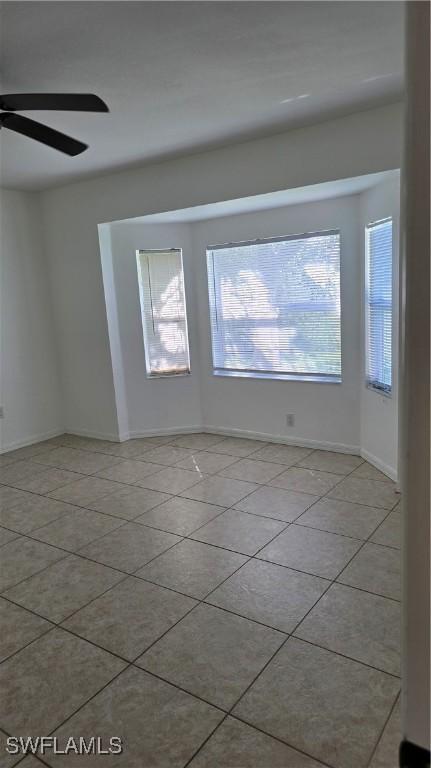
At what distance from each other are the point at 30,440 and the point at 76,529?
238 centimetres

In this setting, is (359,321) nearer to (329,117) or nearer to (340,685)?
(329,117)

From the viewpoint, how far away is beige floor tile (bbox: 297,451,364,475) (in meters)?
4.04

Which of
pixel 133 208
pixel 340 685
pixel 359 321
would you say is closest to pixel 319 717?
pixel 340 685

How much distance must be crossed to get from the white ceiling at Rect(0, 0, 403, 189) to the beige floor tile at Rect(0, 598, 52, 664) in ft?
8.59

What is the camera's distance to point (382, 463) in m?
3.89

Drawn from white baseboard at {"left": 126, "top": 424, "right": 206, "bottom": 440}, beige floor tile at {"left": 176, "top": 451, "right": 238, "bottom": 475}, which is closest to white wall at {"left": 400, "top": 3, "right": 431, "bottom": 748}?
beige floor tile at {"left": 176, "top": 451, "right": 238, "bottom": 475}

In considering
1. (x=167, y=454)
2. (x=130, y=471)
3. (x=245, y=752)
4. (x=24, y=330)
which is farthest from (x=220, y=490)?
(x=24, y=330)

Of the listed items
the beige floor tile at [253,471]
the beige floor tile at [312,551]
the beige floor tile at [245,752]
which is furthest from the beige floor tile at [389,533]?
the beige floor tile at [245,752]

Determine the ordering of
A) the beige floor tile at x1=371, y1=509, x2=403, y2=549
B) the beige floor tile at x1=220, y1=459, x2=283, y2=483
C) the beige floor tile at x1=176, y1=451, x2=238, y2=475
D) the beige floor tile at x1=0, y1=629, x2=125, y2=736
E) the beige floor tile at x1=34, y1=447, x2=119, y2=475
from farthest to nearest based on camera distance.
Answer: the beige floor tile at x1=34, y1=447, x2=119, y2=475
the beige floor tile at x1=176, y1=451, x2=238, y2=475
the beige floor tile at x1=220, y1=459, x2=283, y2=483
the beige floor tile at x1=371, y1=509, x2=403, y2=549
the beige floor tile at x1=0, y1=629, x2=125, y2=736

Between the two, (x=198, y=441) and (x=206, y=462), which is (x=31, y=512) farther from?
(x=198, y=441)

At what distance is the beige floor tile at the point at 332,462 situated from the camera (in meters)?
4.04

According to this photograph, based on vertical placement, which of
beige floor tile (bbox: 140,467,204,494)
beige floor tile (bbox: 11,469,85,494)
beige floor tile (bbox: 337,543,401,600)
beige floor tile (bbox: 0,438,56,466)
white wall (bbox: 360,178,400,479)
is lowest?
beige floor tile (bbox: 337,543,401,600)

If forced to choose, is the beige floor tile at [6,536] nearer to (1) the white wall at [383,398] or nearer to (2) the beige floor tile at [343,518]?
(2) the beige floor tile at [343,518]

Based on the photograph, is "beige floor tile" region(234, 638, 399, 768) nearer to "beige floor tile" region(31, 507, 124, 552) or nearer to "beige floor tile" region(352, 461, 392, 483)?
"beige floor tile" region(31, 507, 124, 552)
